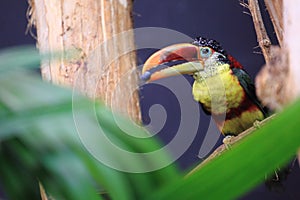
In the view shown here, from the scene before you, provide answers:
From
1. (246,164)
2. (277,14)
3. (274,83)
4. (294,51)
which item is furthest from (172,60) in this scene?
(246,164)

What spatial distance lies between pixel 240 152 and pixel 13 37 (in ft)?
7.16

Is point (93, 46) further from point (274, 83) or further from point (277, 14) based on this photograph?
point (274, 83)

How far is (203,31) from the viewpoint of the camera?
6.86 ft

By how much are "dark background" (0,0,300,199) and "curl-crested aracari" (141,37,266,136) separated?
0.37 meters

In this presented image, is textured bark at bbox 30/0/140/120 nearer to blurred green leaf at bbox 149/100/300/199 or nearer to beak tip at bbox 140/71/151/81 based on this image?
beak tip at bbox 140/71/151/81

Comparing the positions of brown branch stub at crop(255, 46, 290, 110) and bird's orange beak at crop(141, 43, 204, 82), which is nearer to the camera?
brown branch stub at crop(255, 46, 290, 110)

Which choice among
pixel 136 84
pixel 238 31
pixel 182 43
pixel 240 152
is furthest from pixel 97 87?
pixel 240 152

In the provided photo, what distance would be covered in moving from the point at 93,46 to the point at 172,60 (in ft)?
0.91

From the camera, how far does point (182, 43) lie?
1.60 meters

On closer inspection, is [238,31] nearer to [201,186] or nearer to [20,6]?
[20,6]

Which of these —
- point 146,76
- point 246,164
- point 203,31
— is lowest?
point 246,164

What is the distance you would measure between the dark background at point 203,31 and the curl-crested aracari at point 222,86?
14.6 inches

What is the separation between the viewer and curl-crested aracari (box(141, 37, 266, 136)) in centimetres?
157

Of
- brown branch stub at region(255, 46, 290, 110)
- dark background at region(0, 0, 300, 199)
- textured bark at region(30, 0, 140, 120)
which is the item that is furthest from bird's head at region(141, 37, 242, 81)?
brown branch stub at region(255, 46, 290, 110)
